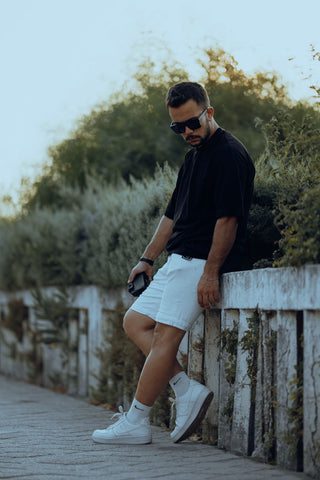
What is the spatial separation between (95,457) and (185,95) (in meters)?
2.23

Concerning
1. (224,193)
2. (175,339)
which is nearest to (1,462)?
(175,339)

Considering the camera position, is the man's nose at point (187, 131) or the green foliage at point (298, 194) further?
the man's nose at point (187, 131)

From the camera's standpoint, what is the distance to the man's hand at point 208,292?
15.1ft

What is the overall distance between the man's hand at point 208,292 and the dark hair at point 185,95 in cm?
109

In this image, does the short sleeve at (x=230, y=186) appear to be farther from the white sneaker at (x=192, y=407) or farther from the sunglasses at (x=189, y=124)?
the white sneaker at (x=192, y=407)

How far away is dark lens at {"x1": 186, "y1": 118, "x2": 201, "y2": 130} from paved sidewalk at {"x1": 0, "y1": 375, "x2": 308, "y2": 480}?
77.5 inches

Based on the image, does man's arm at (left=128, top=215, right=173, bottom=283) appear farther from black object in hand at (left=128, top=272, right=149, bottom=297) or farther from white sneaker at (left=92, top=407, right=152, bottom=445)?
white sneaker at (left=92, top=407, right=152, bottom=445)

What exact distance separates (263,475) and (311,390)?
494 millimetres

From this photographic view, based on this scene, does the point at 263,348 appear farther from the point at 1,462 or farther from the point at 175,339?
the point at 1,462

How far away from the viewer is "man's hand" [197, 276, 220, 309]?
459 cm

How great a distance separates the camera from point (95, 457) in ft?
14.7

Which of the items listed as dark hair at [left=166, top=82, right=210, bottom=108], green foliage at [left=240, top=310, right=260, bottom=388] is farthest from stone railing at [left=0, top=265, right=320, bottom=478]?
dark hair at [left=166, top=82, right=210, bottom=108]

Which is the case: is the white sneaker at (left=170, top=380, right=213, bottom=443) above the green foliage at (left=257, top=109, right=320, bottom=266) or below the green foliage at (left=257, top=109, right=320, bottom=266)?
below

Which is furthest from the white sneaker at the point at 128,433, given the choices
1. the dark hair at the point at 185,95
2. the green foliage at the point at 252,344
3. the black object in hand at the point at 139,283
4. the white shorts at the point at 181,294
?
the dark hair at the point at 185,95
